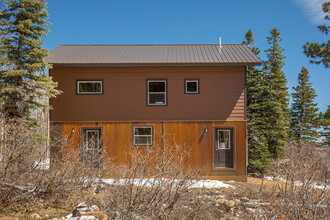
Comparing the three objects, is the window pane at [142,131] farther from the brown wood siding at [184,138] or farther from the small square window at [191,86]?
the small square window at [191,86]

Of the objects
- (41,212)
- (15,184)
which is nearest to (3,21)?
(15,184)

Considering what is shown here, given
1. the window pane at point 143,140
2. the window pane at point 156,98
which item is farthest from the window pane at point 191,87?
the window pane at point 143,140

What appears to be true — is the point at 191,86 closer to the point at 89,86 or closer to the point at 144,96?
the point at 144,96

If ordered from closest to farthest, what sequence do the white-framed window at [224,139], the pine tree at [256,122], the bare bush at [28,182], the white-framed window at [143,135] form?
the bare bush at [28,182] < the white-framed window at [143,135] < the white-framed window at [224,139] < the pine tree at [256,122]

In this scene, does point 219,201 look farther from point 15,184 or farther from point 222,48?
point 222,48

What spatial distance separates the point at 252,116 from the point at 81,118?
42.8ft

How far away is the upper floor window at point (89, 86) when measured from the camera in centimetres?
1173

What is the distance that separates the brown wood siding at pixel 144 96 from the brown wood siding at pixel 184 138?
514mm

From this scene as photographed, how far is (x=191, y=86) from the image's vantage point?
11.8 meters

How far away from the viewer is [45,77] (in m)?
9.88

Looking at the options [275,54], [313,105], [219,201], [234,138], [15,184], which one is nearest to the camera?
[15,184]

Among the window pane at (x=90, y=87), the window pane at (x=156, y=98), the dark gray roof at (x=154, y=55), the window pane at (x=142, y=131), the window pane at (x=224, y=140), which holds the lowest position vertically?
the window pane at (x=224, y=140)

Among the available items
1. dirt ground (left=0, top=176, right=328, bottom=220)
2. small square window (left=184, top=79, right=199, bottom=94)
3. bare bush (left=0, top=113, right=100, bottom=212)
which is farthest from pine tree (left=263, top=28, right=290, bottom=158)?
bare bush (left=0, top=113, right=100, bottom=212)

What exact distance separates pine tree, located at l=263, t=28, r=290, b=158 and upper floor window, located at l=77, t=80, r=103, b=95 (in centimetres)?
1298
